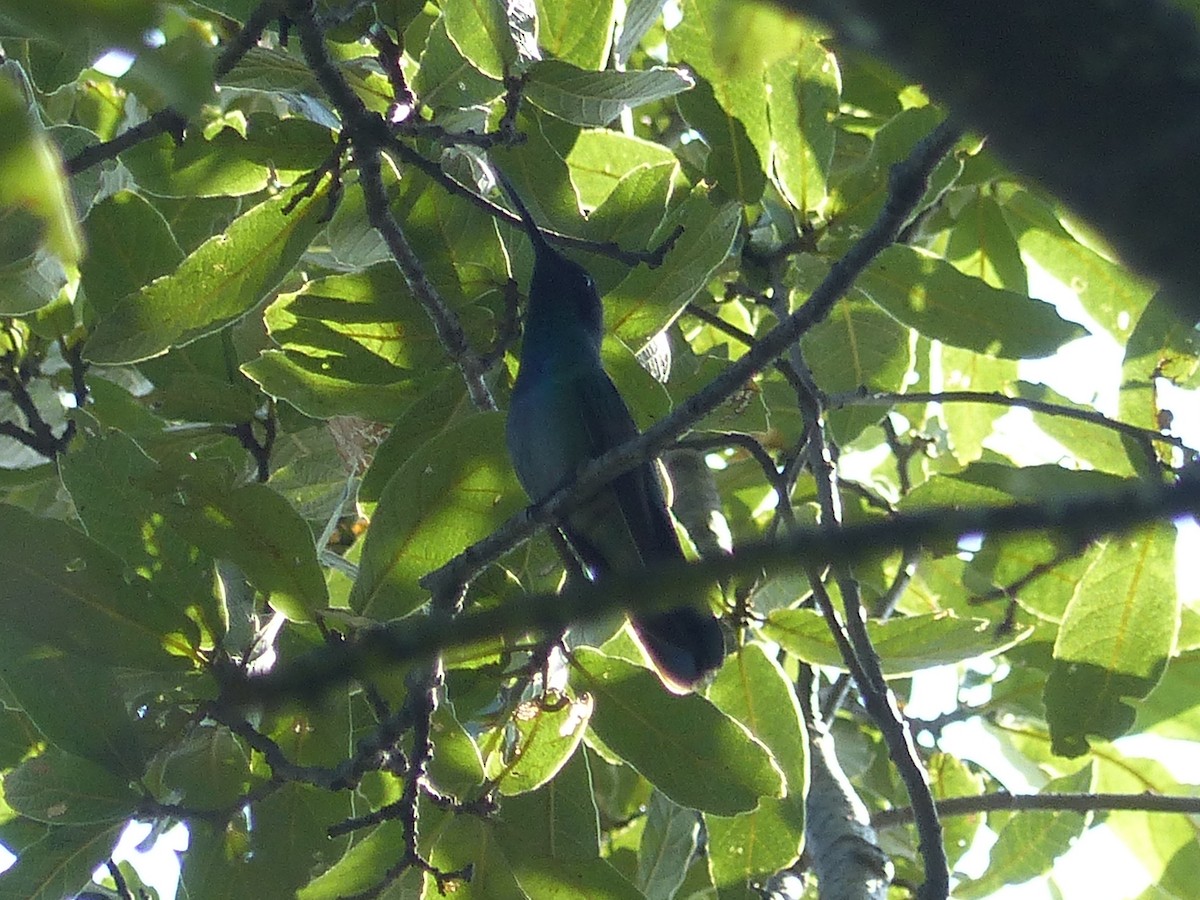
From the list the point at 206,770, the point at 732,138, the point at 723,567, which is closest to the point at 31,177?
the point at 723,567

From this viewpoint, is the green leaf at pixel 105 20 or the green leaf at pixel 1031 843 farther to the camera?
the green leaf at pixel 1031 843

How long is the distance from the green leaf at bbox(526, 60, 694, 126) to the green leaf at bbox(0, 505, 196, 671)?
1.44m

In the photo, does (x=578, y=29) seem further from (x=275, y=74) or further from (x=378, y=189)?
(x=275, y=74)

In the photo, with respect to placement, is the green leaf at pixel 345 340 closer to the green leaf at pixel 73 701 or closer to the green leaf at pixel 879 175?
the green leaf at pixel 73 701

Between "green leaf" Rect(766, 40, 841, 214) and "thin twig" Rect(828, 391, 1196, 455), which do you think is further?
"green leaf" Rect(766, 40, 841, 214)

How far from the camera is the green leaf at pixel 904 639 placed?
11.9 feet

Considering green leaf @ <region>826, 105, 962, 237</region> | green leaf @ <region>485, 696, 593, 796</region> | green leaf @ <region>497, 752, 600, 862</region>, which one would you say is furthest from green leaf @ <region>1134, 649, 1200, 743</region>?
green leaf @ <region>485, 696, 593, 796</region>

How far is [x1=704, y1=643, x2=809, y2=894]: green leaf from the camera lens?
347cm

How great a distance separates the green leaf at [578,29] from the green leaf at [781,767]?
5.14 feet

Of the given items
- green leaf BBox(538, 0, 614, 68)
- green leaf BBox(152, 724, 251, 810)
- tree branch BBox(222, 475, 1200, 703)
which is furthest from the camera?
green leaf BBox(538, 0, 614, 68)

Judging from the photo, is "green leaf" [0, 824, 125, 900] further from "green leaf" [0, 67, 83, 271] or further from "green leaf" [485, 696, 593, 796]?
"green leaf" [0, 67, 83, 271]

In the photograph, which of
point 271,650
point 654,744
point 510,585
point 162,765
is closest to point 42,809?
point 162,765

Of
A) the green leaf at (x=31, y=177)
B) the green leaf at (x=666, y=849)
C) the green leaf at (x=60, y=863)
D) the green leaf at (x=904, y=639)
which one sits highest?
the green leaf at (x=31, y=177)

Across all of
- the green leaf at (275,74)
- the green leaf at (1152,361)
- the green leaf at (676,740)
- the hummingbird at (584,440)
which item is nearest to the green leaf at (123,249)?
the green leaf at (275,74)
